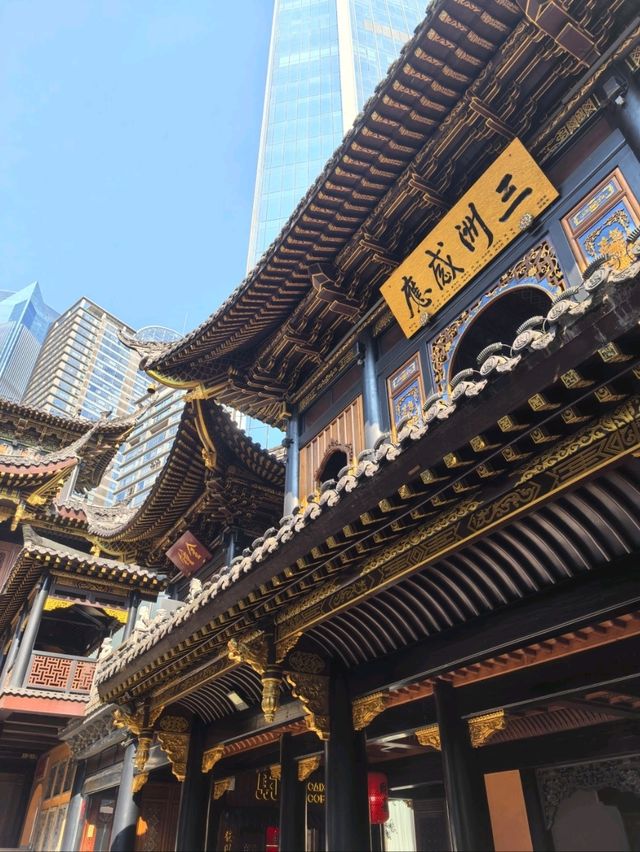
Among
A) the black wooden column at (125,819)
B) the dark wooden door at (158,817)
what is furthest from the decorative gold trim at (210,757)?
the dark wooden door at (158,817)

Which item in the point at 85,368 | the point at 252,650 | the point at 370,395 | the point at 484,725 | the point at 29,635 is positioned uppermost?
the point at 85,368

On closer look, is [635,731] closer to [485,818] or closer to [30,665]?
[485,818]

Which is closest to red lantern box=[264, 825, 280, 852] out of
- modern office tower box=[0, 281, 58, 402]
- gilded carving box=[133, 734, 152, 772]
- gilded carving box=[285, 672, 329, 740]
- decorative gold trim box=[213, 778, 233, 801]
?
decorative gold trim box=[213, 778, 233, 801]

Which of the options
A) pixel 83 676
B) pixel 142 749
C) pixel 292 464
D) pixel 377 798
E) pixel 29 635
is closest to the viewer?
pixel 377 798

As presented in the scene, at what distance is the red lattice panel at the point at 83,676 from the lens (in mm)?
14055

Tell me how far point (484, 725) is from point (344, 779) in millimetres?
1508

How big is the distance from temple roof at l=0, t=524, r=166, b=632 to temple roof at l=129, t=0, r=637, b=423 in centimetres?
715

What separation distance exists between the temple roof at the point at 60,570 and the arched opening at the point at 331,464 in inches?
340

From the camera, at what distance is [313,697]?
6.00 m

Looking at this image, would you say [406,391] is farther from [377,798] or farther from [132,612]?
[132,612]

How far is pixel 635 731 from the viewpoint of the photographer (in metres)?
6.43

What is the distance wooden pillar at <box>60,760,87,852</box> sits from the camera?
12.4 m

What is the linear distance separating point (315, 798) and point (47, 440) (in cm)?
2098

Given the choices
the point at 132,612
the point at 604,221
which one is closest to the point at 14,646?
the point at 132,612
